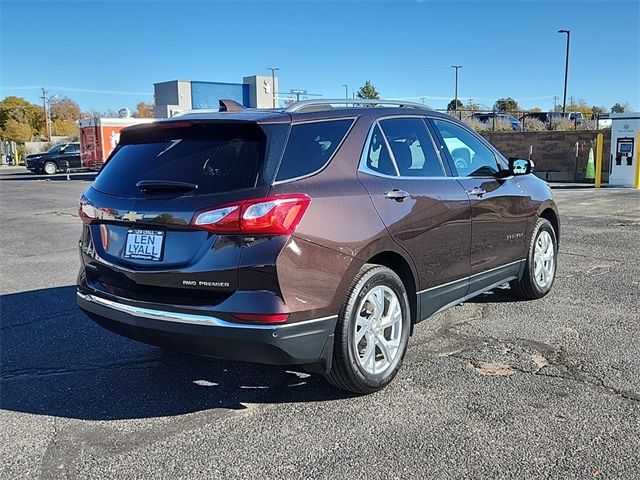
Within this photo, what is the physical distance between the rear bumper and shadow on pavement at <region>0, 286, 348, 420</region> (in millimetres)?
487

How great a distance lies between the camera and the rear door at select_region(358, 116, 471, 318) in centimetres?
397

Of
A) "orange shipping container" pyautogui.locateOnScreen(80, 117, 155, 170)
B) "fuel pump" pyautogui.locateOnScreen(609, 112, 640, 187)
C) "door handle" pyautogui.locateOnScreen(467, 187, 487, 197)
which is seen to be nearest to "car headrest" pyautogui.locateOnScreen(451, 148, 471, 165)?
"door handle" pyautogui.locateOnScreen(467, 187, 487, 197)

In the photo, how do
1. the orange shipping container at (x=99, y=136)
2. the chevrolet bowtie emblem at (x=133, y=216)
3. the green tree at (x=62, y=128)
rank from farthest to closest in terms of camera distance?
the green tree at (x=62, y=128)
the orange shipping container at (x=99, y=136)
the chevrolet bowtie emblem at (x=133, y=216)

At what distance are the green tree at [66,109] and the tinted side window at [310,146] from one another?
318ft

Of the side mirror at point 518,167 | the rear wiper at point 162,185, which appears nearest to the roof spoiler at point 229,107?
the rear wiper at point 162,185

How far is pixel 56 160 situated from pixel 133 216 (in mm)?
35470

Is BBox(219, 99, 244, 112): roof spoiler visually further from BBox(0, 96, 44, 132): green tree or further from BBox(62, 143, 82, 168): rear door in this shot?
BBox(0, 96, 44, 132): green tree

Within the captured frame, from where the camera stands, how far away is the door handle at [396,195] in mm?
3955

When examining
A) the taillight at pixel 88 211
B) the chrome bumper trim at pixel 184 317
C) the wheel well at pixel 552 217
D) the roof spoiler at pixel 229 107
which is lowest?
the chrome bumper trim at pixel 184 317

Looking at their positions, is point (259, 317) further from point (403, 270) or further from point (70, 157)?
point (70, 157)

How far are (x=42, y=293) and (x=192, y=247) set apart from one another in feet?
13.7

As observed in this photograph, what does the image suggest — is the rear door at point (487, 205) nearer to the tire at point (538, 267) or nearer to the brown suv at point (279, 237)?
the tire at point (538, 267)

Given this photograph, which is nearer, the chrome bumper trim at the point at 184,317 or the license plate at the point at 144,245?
the chrome bumper trim at the point at 184,317

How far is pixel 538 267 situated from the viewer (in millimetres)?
5945
